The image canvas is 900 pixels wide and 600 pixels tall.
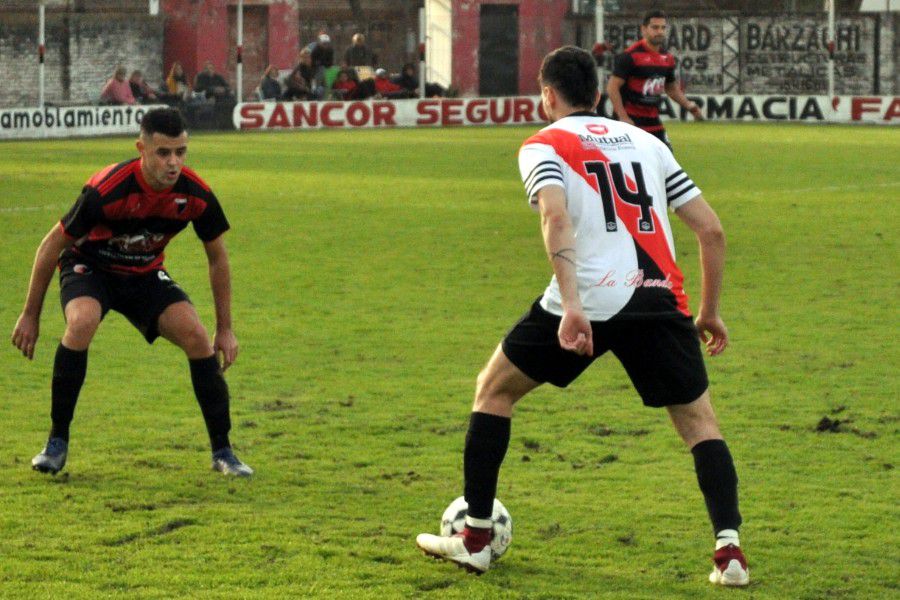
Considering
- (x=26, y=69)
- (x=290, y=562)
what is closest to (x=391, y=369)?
(x=290, y=562)

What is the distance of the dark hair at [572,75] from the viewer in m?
5.61

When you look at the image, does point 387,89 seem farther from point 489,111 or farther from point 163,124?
point 163,124

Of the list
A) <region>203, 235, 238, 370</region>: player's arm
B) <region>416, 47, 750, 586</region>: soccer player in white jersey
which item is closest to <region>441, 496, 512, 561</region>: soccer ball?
<region>416, 47, 750, 586</region>: soccer player in white jersey

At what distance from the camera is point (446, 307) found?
12.4 meters

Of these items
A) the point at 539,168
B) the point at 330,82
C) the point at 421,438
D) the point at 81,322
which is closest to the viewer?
the point at 539,168

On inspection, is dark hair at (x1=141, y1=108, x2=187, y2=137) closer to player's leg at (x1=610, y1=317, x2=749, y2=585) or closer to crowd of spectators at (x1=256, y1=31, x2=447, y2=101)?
player's leg at (x1=610, y1=317, x2=749, y2=585)

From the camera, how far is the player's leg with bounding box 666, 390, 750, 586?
224 inches

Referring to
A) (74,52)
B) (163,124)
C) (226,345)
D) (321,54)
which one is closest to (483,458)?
(226,345)

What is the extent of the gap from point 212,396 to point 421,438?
3.95 feet

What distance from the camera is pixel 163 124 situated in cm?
696

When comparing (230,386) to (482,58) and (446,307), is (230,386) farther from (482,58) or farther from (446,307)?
(482,58)

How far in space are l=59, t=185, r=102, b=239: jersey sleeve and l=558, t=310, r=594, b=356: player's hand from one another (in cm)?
252

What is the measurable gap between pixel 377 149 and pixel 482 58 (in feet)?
65.4

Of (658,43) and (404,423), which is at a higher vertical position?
(658,43)
